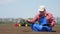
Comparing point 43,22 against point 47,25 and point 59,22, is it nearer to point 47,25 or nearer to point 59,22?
point 47,25

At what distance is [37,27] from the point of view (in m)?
14.4

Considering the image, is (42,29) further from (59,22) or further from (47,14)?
(59,22)

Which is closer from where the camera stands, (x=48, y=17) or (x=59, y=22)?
(x=48, y=17)

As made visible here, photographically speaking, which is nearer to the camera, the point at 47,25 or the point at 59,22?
the point at 47,25

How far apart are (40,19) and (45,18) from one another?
0.36 meters

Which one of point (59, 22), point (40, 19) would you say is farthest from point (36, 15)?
point (59, 22)

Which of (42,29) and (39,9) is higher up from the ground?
(39,9)

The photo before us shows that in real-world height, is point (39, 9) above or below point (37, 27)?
above

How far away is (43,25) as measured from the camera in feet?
46.9

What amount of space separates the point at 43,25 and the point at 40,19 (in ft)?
1.54

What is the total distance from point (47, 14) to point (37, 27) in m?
0.95

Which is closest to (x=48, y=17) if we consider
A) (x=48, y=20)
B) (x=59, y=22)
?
(x=48, y=20)

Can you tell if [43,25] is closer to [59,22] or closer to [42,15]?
[42,15]

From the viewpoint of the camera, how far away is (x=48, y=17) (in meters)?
14.2
